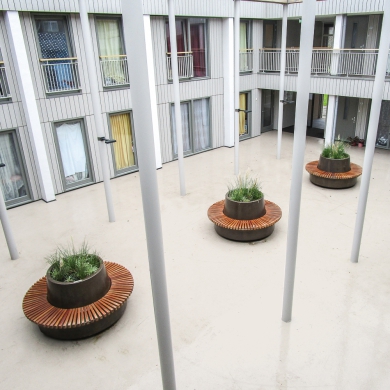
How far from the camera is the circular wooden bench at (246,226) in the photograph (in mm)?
7207

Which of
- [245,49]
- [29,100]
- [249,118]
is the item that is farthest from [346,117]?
[29,100]

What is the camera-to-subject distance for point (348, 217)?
8.32 meters

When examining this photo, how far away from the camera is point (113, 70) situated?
11.0 m

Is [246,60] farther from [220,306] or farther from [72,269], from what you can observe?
[72,269]

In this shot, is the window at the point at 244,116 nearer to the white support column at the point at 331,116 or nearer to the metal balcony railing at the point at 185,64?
the metal balcony railing at the point at 185,64

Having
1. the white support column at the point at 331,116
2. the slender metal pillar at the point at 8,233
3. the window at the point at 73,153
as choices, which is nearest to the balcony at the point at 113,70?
the window at the point at 73,153

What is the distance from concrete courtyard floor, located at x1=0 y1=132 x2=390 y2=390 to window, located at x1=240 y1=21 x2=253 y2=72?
25.2ft

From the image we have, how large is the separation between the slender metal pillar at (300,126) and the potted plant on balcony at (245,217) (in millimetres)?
2333

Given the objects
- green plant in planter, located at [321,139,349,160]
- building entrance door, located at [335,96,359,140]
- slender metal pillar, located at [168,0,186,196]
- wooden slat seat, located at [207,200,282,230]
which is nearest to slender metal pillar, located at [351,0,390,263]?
wooden slat seat, located at [207,200,282,230]

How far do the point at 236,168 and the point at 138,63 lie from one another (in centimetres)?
914

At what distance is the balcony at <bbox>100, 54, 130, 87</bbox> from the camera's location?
10.8 metres

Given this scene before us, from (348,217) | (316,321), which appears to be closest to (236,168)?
(348,217)

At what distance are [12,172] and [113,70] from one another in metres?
4.19

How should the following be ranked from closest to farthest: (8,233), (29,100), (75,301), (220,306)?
1. (75,301)
2. (220,306)
3. (8,233)
4. (29,100)
